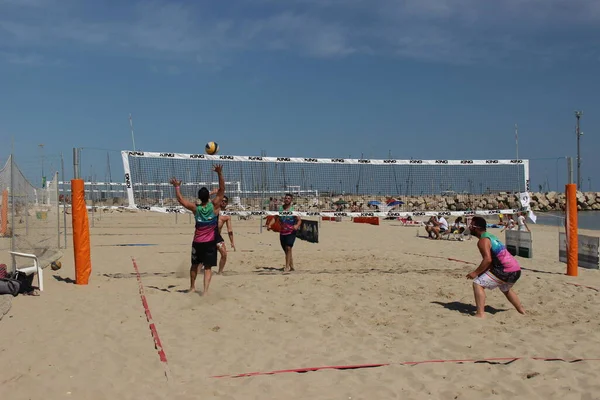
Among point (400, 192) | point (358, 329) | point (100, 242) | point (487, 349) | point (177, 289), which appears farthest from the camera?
point (100, 242)

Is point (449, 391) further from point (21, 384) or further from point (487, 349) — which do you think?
point (21, 384)

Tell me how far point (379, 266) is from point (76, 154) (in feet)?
18.5

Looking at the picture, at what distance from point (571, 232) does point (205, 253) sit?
6.46 m

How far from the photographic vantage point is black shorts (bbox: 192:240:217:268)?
7.29 m

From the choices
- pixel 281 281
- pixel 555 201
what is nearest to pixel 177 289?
pixel 281 281

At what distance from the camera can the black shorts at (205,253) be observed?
7.29 meters

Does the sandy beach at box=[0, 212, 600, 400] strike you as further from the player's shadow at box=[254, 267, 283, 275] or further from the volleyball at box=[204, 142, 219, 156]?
the volleyball at box=[204, 142, 219, 156]

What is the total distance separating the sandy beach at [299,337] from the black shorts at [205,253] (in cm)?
46

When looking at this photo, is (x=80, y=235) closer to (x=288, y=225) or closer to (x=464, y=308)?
(x=288, y=225)

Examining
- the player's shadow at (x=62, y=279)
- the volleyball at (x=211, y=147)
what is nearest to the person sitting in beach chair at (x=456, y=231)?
the volleyball at (x=211, y=147)

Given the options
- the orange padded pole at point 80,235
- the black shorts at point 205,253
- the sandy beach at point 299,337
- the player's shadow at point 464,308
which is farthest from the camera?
the orange padded pole at point 80,235

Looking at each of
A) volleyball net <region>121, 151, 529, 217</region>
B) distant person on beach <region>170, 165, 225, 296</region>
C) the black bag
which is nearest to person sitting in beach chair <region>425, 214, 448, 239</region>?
volleyball net <region>121, 151, 529, 217</region>

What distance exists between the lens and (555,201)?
188 feet

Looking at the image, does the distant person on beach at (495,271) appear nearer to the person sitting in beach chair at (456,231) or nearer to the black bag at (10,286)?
the black bag at (10,286)
